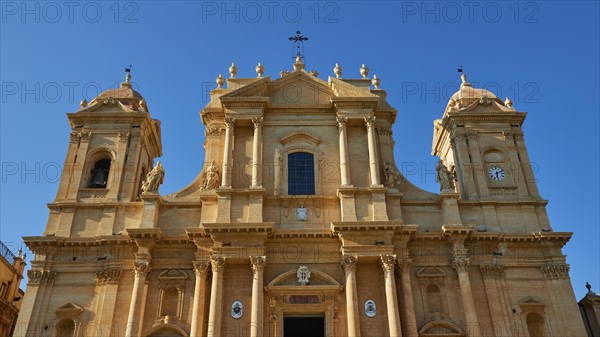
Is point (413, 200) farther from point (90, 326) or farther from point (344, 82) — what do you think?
point (90, 326)

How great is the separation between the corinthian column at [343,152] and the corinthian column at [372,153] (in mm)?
929

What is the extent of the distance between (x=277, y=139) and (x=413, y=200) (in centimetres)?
620

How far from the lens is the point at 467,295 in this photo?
1992 centimetres

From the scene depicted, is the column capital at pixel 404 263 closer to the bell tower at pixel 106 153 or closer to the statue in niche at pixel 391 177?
the statue in niche at pixel 391 177

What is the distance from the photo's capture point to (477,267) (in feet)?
69.2

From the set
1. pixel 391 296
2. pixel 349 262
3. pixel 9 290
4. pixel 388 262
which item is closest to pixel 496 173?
pixel 388 262

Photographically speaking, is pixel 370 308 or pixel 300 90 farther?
pixel 300 90

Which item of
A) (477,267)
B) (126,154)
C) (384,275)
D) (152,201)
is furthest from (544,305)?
(126,154)

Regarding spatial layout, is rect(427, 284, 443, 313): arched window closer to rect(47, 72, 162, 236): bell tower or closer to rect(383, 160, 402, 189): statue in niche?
rect(383, 160, 402, 189): statue in niche

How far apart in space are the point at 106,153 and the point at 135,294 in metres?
7.28

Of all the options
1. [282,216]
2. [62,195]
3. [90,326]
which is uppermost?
[62,195]

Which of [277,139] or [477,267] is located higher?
[277,139]

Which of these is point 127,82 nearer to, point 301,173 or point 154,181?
point 154,181

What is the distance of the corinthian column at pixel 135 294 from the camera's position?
19.2 meters
